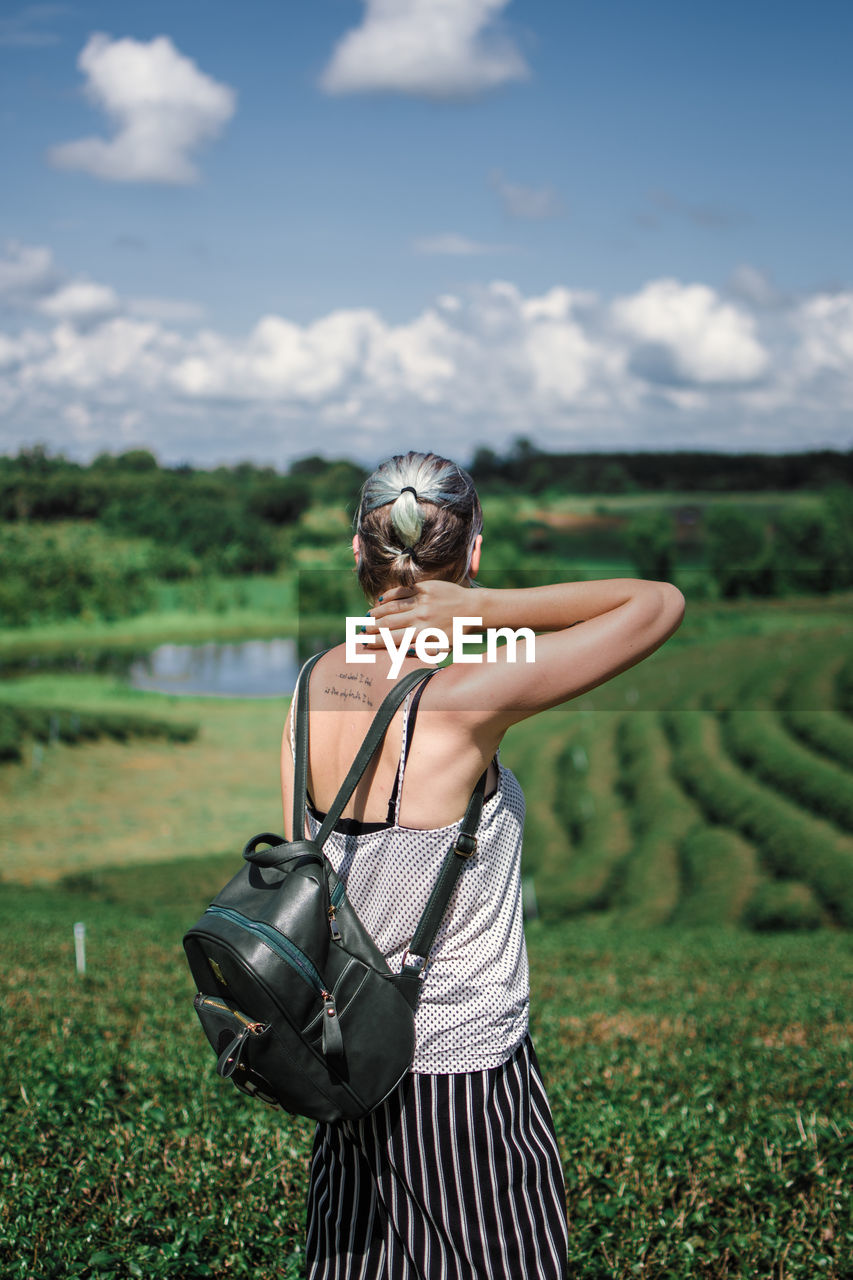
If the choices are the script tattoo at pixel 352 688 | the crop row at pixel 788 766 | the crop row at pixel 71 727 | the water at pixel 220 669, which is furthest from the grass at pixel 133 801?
the script tattoo at pixel 352 688

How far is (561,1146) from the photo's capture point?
3.53 m

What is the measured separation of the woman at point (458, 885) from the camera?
1.75 meters

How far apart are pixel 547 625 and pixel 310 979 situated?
733 millimetres

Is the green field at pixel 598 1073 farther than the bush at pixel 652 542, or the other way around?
the bush at pixel 652 542

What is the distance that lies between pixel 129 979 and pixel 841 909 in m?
16.9

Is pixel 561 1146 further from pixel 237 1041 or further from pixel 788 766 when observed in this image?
pixel 788 766

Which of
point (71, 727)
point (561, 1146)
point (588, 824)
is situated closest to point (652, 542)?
point (71, 727)

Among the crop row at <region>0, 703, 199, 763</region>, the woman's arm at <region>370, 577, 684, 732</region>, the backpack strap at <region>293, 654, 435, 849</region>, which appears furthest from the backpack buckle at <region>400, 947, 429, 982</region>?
the crop row at <region>0, 703, 199, 763</region>

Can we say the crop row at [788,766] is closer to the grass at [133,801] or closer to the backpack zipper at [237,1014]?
the grass at [133,801]

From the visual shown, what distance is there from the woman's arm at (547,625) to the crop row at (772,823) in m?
20.6

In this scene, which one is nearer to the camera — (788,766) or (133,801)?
(788,766)

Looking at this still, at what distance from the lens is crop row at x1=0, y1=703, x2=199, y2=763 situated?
39469 mm

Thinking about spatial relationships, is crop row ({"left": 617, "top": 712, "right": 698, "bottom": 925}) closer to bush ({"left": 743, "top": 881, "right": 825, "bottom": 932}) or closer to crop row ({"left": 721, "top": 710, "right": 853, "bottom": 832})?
bush ({"left": 743, "top": 881, "right": 825, "bottom": 932})

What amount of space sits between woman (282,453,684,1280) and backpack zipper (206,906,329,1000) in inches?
7.3
